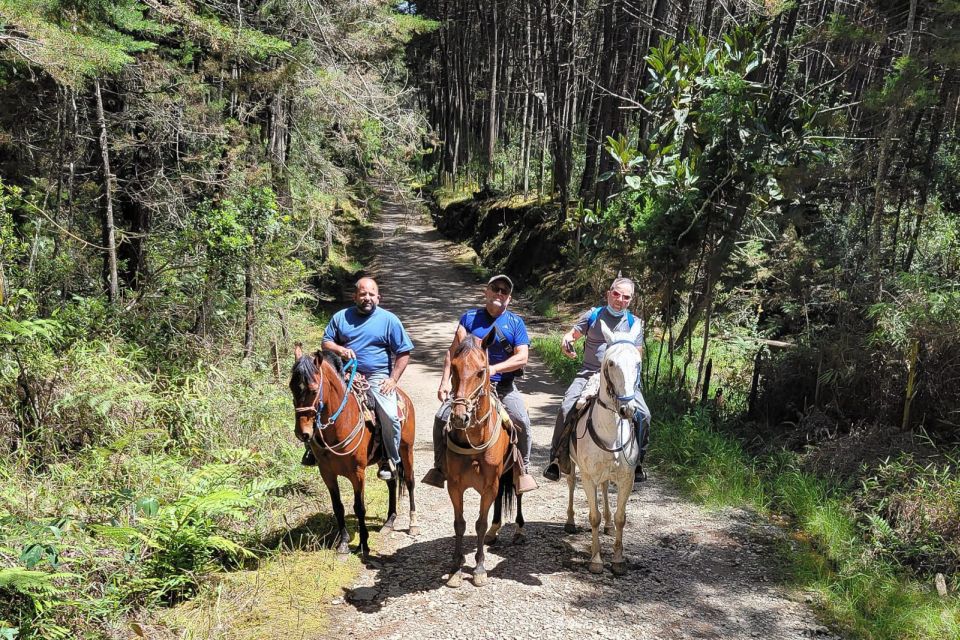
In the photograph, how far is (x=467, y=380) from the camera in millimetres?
4852

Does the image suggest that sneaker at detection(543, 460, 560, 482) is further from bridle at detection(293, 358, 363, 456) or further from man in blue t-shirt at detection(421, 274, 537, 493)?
bridle at detection(293, 358, 363, 456)

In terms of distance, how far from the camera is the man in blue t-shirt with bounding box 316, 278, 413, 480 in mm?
6191

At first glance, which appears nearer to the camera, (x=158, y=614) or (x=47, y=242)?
(x=158, y=614)

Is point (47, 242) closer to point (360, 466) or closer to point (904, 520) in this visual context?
point (360, 466)

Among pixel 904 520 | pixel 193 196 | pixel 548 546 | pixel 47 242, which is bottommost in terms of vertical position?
pixel 548 546

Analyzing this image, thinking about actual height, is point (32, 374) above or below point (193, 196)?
below

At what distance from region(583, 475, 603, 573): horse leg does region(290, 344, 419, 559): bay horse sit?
195 cm

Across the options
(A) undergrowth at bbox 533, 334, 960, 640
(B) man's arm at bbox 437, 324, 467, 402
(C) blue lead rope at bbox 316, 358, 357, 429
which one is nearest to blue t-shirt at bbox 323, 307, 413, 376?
(C) blue lead rope at bbox 316, 358, 357, 429

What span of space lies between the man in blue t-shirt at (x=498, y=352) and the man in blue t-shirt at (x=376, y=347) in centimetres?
67

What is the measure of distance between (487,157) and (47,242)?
89.9 ft

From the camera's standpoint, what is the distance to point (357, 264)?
27.4 m

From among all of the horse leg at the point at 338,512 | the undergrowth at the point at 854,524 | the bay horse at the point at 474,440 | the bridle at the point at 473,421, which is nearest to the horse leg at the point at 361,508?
the horse leg at the point at 338,512

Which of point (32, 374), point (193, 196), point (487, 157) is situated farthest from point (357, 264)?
point (32, 374)

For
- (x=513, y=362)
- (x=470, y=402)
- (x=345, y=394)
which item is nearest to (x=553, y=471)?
(x=513, y=362)
